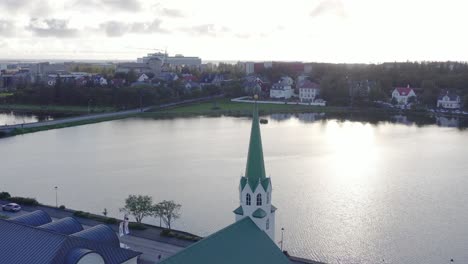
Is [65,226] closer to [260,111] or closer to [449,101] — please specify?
[260,111]

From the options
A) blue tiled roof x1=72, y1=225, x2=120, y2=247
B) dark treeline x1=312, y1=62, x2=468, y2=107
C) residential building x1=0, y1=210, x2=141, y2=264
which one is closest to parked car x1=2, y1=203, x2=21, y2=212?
blue tiled roof x1=72, y1=225, x2=120, y2=247

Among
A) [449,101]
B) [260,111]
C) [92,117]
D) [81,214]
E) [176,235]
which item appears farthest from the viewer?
[449,101]

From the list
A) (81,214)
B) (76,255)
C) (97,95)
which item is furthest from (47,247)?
(97,95)

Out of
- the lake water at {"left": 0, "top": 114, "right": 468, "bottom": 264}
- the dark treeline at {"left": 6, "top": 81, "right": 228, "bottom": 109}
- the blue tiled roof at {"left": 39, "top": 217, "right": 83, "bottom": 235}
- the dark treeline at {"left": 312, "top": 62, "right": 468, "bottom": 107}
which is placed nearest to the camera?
the blue tiled roof at {"left": 39, "top": 217, "right": 83, "bottom": 235}

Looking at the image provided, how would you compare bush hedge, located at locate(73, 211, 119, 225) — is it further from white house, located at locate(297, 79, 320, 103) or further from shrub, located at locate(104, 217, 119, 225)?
white house, located at locate(297, 79, 320, 103)

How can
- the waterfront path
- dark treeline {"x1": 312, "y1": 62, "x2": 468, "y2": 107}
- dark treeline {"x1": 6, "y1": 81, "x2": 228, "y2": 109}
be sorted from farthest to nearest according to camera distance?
dark treeline {"x1": 312, "y1": 62, "x2": 468, "y2": 107} → dark treeline {"x1": 6, "y1": 81, "x2": 228, "y2": 109} → the waterfront path

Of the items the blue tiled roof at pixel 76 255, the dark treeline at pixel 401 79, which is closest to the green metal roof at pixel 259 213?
the blue tiled roof at pixel 76 255

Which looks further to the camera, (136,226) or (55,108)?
(55,108)
